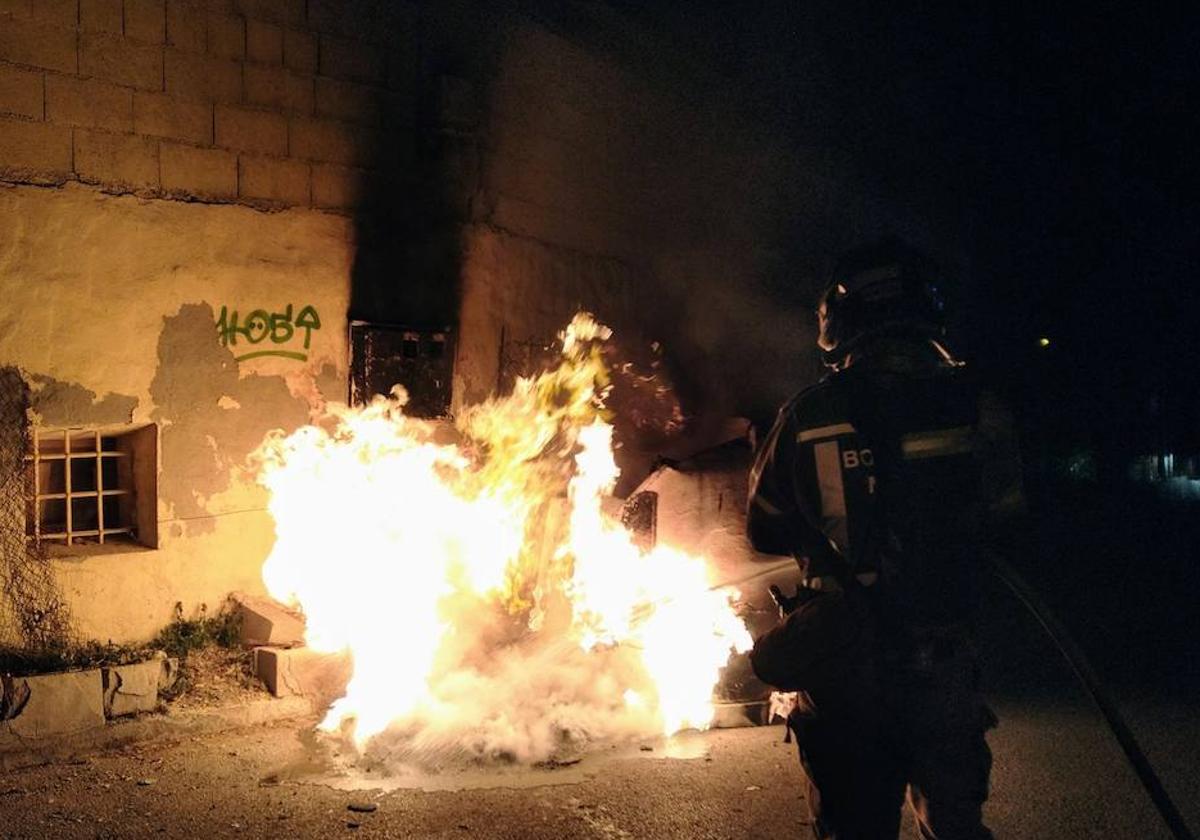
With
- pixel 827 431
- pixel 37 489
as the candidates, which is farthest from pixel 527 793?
pixel 37 489

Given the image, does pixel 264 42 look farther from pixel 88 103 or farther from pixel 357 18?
pixel 88 103

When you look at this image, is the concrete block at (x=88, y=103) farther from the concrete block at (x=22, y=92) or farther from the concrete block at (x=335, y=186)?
the concrete block at (x=335, y=186)

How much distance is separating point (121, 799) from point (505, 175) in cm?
556

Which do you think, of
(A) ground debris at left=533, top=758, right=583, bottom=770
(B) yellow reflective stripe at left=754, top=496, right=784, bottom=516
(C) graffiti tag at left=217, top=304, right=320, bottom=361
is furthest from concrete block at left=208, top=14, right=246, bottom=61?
(B) yellow reflective stripe at left=754, top=496, right=784, bottom=516

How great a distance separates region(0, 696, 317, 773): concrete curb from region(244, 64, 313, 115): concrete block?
428 centimetres

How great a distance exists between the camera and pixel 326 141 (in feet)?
25.5

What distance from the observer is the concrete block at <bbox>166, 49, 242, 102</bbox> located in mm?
7043

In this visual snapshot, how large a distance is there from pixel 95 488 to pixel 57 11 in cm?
321

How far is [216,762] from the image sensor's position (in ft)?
19.4

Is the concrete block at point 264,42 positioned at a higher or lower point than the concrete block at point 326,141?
higher

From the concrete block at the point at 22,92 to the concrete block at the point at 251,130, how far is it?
1.13 m

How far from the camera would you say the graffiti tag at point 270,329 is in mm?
7344

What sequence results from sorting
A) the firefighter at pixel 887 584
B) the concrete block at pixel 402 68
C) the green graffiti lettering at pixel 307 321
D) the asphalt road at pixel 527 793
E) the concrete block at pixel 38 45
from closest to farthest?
the firefighter at pixel 887 584, the asphalt road at pixel 527 793, the concrete block at pixel 38 45, the green graffiti lettering at pixel 307 321, the concrete block at pixel 402 68

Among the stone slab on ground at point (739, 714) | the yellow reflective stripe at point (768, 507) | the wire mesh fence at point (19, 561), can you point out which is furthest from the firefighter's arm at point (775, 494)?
the wire mesh fence at point (19, 561)
